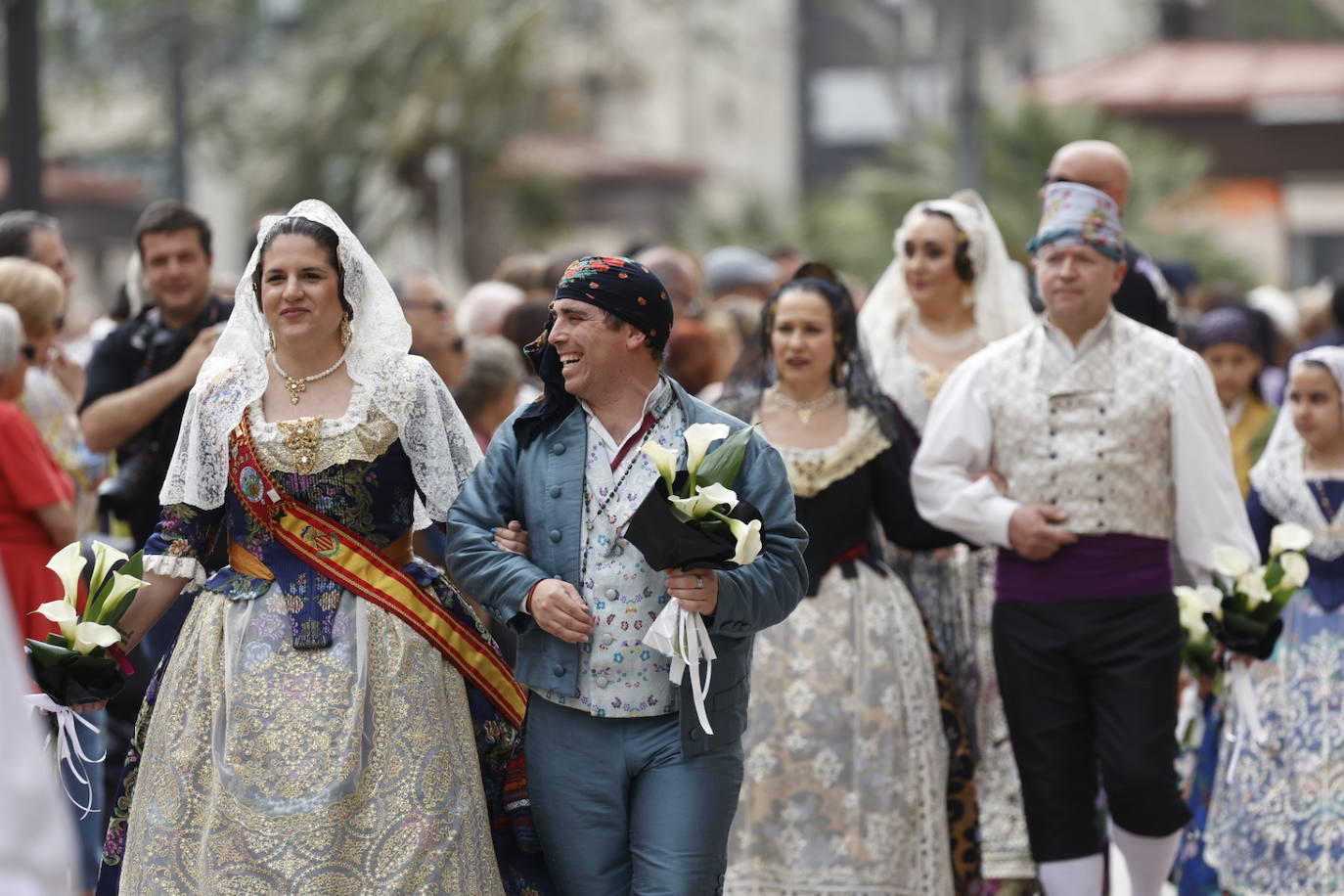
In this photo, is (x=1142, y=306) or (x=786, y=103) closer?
(x=1142, y=306)

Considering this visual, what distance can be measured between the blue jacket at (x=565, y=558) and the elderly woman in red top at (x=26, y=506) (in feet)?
7.44

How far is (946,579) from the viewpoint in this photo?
24.2 feet

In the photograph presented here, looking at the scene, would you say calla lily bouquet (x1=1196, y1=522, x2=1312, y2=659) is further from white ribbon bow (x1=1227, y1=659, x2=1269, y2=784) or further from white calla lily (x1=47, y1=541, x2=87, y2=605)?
white calla lily (x1=47, y1=541, x2=87, y2=605)

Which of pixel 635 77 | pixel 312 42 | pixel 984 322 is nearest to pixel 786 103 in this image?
pixel 635 77

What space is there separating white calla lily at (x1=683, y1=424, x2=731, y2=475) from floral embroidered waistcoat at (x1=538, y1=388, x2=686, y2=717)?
14cm

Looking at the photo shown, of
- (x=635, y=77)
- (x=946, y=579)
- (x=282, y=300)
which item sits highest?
(x=635, y=77)

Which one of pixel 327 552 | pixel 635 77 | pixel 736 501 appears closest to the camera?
pixel 736 501

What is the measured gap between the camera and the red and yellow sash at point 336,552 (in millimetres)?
5273

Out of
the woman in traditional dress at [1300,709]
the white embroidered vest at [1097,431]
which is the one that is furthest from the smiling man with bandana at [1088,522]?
the woman in traditional dress at [1300,709]

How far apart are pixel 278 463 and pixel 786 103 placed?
50.4 metres

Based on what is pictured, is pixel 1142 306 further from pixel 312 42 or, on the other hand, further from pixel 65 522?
pixel 312 42

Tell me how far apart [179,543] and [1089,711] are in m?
2.79

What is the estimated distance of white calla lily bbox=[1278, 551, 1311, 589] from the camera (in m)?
6.61

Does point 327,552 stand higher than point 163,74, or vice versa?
point 163,74
